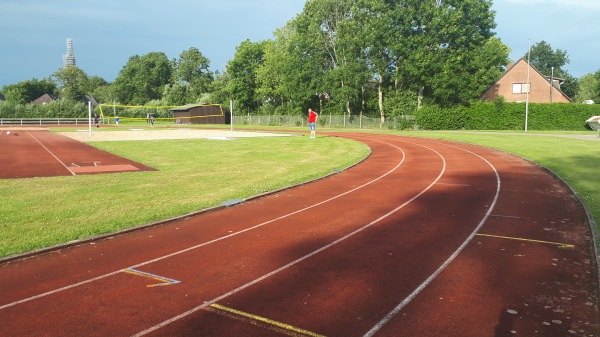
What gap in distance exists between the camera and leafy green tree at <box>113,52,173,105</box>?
129 m

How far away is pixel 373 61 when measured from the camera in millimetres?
55219

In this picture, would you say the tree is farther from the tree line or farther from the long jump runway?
the long jump runway

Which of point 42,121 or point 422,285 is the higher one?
point 42,121

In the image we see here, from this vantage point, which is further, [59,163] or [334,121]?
[334,121]

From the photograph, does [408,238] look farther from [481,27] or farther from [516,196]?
[481,27]

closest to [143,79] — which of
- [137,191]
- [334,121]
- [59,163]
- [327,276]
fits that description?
[334,121]

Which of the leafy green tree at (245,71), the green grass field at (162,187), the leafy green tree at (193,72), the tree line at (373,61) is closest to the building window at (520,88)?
the tree line at (373,61)

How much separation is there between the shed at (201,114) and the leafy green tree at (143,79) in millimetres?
58807

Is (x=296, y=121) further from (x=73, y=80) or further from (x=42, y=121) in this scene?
(x=73, y=80)

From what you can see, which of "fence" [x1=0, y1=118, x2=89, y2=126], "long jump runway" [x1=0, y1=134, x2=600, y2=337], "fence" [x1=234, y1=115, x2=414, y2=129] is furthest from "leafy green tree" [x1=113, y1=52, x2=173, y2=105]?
"long jump runway" [x1=0, y1=134, x2=600, y2=337]

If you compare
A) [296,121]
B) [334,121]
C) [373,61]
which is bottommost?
[334,121]

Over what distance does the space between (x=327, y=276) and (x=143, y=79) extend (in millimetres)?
134122

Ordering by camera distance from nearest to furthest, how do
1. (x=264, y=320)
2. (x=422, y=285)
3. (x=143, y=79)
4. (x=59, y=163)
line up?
(x=264, y=320)
(x=422, y=285)
(x=59, y=163)
(x=143, y=79)

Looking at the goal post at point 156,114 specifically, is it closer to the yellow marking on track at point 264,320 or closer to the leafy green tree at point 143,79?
the leafy green tree at point 143,79
